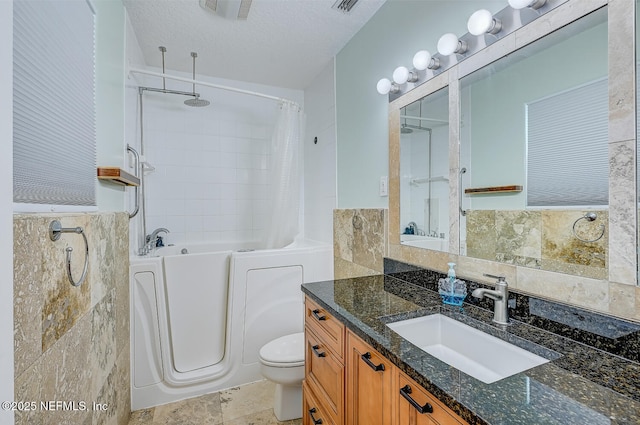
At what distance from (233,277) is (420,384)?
1.64 meters

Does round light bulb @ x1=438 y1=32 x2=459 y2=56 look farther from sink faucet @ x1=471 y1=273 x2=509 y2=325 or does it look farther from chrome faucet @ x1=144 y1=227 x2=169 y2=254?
chrome faucet @ x1=144 y1=227 x2=169 y2=254

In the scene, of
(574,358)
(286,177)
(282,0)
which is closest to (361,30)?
(282,0)

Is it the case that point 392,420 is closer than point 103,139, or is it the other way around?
point 392,420

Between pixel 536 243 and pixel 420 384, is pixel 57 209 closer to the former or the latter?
pixel 420 384

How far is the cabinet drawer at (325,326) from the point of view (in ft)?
3.84

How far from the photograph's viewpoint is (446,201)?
4.73ft

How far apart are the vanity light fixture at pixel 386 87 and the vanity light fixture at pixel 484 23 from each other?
1.84 ft

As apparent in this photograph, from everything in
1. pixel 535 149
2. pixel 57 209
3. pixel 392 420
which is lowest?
pixel 392 420

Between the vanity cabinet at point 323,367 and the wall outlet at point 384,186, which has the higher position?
the wall outlet at point 384,186

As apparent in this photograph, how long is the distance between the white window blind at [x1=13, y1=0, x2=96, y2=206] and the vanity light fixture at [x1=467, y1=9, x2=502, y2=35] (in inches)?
56.0

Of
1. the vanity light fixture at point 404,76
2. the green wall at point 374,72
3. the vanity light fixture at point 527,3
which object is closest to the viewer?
the vanity light fixture at point 527,3

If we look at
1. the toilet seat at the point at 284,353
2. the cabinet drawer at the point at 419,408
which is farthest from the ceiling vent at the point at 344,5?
the toilet seat at the point at 284,353

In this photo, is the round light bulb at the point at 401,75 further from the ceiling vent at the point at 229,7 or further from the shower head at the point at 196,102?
the shower head at the point at 196,102

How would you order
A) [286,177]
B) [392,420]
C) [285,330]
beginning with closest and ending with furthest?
[392,420] → [285,330] → [286,177]
